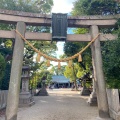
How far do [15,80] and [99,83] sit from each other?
11.7 ft

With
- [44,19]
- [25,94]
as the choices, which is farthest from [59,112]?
[44,19]

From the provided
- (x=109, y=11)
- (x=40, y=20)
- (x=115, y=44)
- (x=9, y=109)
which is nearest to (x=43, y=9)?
(x=109, y=11)

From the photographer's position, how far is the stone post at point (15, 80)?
6680 millimetres

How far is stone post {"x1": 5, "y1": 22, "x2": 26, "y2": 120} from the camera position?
21.9 ft

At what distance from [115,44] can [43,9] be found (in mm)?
11532

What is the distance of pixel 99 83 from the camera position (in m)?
7.42

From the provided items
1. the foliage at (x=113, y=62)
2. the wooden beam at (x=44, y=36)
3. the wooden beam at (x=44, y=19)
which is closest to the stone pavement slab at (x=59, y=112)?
the foliage at (x=113, y=62)

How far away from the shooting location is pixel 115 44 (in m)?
7.38

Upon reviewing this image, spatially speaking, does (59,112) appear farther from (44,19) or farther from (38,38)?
(44,19)

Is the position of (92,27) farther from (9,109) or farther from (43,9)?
(43,9)

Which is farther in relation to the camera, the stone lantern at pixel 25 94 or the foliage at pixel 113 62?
the stone lantern at pixel 25 94

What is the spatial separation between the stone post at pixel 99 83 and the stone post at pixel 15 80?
3347 mm

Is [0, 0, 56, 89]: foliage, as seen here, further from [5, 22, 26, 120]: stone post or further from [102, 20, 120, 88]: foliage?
[102, 20, 120, 88]: foliage

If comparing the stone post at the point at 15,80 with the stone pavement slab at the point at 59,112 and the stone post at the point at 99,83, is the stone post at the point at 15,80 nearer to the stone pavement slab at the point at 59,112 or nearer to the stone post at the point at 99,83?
the stone pavement slab at the point at 59,112
